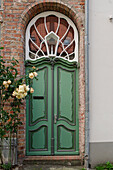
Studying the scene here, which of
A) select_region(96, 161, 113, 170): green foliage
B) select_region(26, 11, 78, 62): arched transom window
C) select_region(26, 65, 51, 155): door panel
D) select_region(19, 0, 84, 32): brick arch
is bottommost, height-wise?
select_region(96, 161, 113, 170): green foliage

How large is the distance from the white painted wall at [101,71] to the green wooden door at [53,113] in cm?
51

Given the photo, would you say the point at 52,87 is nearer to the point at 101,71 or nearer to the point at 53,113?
the point at 53,113

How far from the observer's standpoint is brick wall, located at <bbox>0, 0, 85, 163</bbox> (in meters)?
3.71

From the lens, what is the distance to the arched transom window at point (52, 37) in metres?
4.01

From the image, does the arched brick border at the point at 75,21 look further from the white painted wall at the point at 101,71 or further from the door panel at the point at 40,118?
the door panel at the point at 40,118

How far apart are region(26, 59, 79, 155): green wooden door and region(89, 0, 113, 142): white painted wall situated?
1.68ft

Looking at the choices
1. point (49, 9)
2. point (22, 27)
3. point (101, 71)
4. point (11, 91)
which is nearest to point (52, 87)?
point (11, 91)

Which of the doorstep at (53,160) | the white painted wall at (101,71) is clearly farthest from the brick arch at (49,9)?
the doorstep at (53,160)

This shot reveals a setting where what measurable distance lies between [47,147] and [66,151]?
1.60ft

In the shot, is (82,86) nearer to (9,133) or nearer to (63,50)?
(63,50)

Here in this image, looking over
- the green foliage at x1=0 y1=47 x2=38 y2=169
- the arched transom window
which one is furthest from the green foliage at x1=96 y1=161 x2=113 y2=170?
the arched transom window

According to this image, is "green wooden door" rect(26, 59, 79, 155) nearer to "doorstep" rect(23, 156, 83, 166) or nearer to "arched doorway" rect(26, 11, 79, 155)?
"arched doorway" rect(26, 11, 79, 155)

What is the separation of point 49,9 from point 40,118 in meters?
2.78

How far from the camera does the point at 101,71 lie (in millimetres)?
3740
